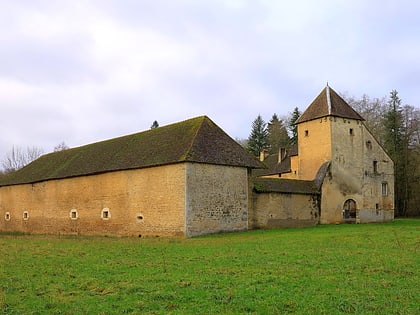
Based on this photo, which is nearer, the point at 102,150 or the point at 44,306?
the point at 44,306

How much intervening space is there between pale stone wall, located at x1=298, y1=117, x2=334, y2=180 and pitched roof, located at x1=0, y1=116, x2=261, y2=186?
27.2ft

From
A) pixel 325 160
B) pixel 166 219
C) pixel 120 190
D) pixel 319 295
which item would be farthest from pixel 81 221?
pixel 319 295

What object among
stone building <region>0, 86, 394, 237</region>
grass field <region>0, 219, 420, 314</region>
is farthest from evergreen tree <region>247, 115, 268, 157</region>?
grass field <region>0, 219, 420, 314</region>

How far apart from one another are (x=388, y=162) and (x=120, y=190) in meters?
21.6

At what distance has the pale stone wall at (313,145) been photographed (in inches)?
1356

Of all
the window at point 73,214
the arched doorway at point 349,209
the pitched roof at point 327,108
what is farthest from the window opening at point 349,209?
the window at point 73,214

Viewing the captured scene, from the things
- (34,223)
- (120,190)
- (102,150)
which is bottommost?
(34,223)

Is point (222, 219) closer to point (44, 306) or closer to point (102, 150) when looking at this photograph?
point (102, 150)

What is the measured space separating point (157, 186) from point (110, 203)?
424 centimetres

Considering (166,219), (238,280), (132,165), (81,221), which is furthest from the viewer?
(81,221)


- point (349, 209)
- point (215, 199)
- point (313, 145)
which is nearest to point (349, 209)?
point (349, 209)

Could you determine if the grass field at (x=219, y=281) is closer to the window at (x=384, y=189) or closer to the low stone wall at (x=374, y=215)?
the low stone wall at (x=374, y=215)

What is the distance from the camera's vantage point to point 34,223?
117ft

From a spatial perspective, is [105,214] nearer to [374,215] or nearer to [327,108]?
[327,108]
